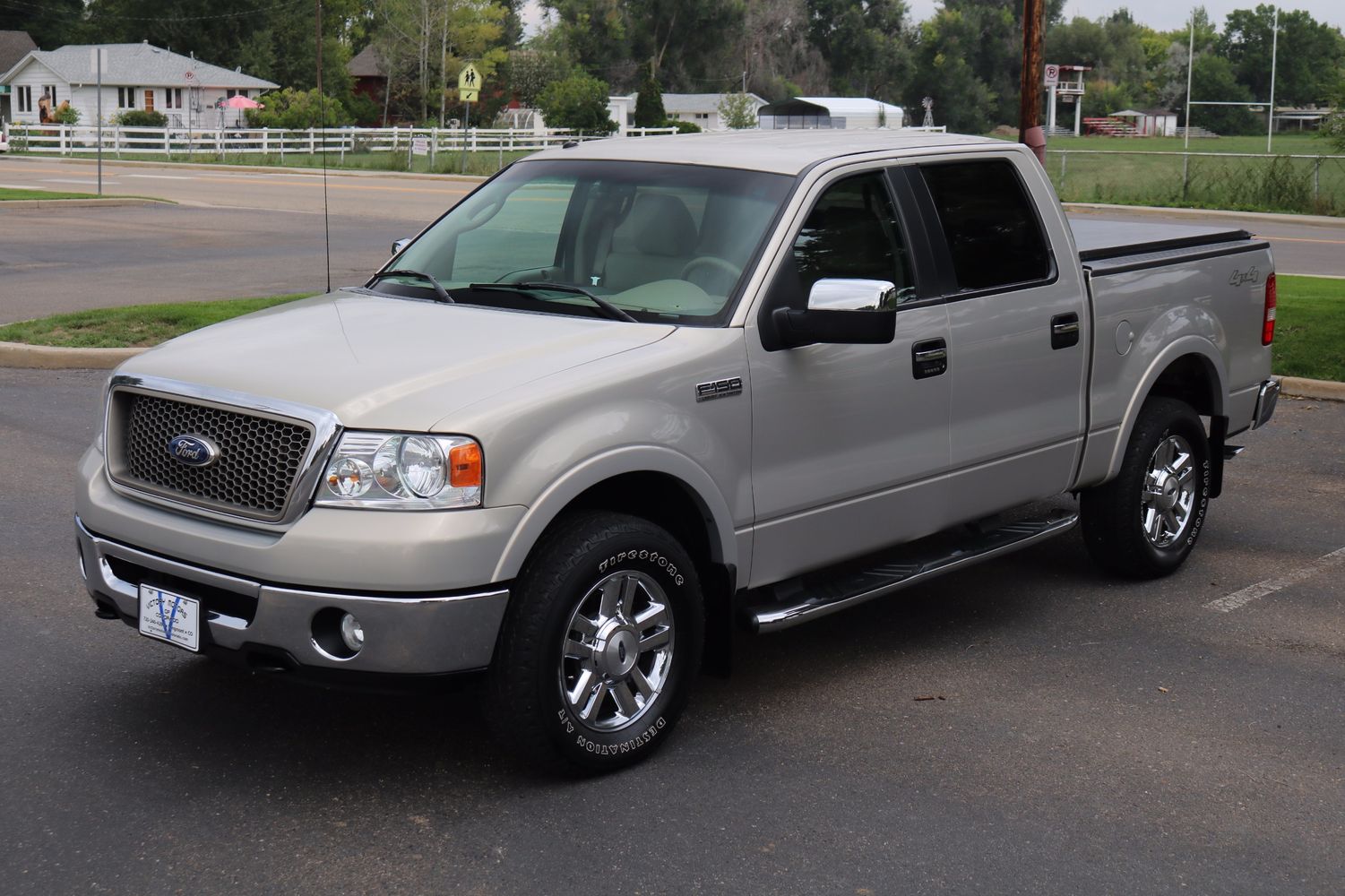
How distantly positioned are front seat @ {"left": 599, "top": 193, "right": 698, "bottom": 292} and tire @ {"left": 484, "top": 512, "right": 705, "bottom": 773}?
101 cm

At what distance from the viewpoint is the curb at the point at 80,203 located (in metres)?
29.3

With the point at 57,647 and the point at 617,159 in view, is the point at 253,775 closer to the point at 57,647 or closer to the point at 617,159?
the point at 57,647

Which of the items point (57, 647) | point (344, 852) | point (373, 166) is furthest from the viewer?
point (373, 166)

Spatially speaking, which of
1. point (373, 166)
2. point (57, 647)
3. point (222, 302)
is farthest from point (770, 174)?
point (373, 166)

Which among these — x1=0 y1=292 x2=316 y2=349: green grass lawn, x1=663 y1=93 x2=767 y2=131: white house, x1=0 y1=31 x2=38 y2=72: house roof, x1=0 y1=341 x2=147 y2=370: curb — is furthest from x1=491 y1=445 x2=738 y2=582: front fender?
x1=663 y1=93 x2=767 y2=131: white house

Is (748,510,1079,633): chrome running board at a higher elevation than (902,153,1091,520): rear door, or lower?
lower

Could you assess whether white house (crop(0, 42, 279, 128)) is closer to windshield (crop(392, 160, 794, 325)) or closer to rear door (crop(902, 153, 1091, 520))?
windshield (crop(392, 160, 794, 325))

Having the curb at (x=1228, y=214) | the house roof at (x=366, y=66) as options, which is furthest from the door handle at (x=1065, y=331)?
the house roof at (x=366, y=66)

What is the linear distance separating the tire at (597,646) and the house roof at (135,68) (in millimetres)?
75263

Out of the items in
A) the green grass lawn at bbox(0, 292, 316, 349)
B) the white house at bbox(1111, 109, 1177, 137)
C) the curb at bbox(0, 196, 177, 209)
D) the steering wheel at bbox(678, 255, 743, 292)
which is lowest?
the green grass lawn at bbox(0, 292, 316, 349)

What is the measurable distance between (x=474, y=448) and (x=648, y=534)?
2.28ft

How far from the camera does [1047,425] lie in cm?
628

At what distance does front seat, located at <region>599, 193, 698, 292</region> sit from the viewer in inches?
211

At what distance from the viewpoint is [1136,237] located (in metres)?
7.36
